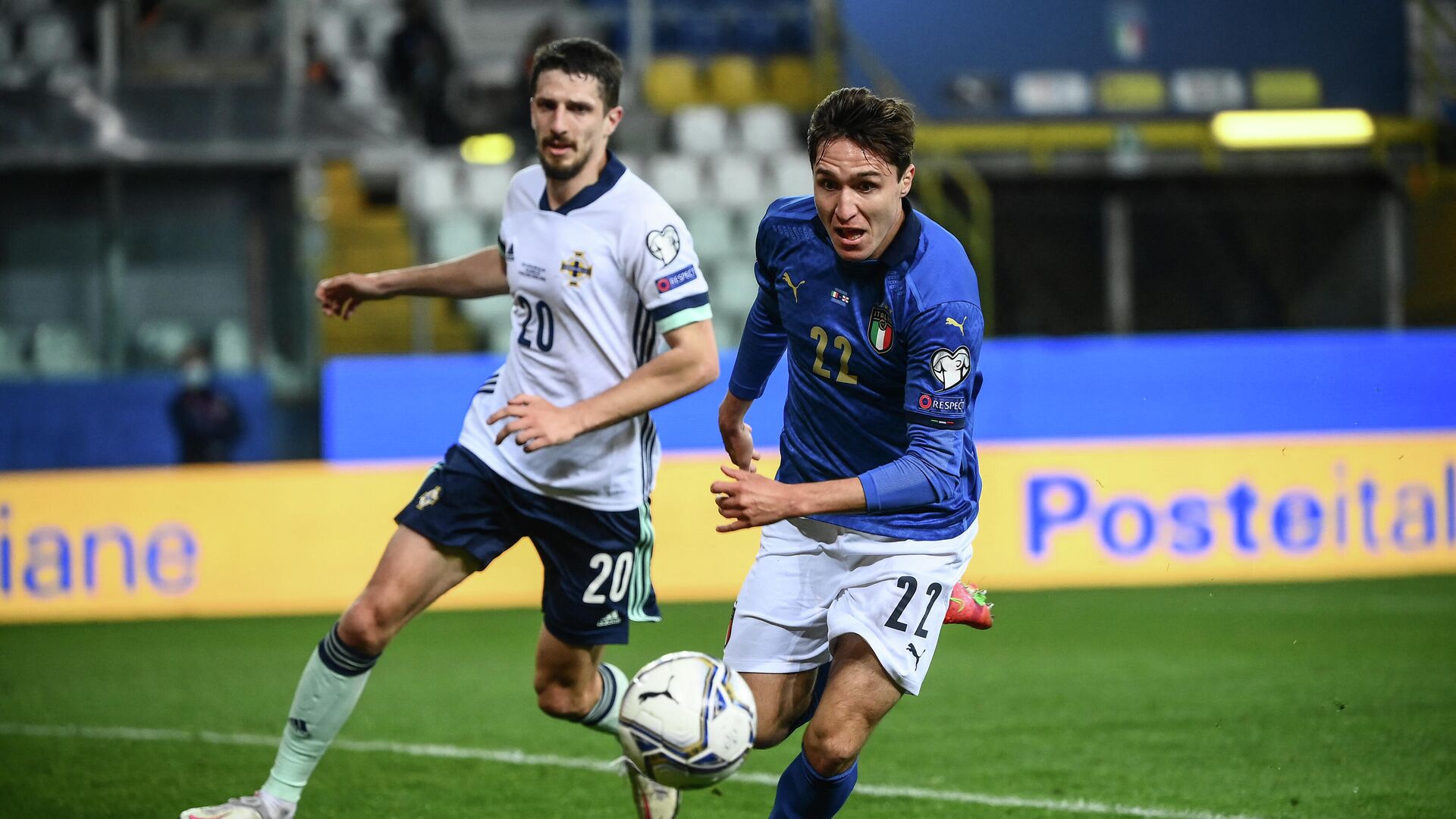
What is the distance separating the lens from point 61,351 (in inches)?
520

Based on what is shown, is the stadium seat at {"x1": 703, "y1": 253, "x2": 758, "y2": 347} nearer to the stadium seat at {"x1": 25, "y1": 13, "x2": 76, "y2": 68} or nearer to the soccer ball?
the stadium seat at {"x1": 25, "y1": 13, "x2": 76, "y2": 68}

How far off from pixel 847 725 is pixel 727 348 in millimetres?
8832

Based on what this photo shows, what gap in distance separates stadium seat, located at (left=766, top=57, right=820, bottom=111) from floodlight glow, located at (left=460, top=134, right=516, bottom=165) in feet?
10.9

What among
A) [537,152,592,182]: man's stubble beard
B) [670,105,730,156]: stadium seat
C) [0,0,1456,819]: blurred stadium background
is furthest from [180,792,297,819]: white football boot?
[670,105,730,156]: stadium seat

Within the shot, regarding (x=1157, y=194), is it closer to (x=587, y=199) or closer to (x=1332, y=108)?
(x=1332, y=108)

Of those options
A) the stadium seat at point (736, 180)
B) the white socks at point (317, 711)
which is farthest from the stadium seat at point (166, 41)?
the white socks at point (317, 711)

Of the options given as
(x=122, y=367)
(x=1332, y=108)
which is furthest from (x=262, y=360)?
(x=1332, y=108)

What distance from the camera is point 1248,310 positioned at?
14.1 meters

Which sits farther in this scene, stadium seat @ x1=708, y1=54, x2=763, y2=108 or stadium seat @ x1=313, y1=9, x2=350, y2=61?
stadium seat @ x1=708, y1=54, x2=763, y2=108

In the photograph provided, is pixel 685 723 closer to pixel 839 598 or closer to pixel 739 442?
pixel 839 598

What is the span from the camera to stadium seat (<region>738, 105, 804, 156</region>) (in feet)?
53.8

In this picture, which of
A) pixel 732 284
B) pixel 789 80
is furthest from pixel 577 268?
pixel 789 80

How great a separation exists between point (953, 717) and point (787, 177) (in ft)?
31.5

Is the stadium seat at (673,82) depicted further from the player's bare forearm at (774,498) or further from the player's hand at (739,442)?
the player's bare forearm at (774,498)
